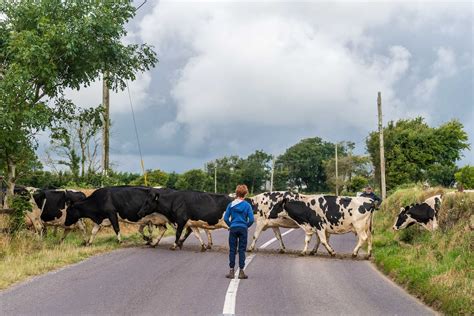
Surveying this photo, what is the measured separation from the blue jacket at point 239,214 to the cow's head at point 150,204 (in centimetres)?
659

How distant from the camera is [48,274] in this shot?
11555 millimetres

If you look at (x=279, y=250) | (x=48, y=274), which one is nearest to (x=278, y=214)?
(x=279, y=250)

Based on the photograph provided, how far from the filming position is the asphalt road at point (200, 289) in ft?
27.9

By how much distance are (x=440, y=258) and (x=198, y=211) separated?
7310mm

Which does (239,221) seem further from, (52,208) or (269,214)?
(52,208)

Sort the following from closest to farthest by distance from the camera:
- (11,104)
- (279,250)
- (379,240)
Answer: (11,104) → (279,250) → (379,240)

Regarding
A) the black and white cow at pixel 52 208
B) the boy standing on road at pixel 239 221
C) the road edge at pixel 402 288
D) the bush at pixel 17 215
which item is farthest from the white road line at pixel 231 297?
the black and white cow at pixel 52 208

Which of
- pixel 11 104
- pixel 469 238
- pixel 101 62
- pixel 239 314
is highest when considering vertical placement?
pixel 101 62

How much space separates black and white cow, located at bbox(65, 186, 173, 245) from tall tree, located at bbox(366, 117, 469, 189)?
4429cm

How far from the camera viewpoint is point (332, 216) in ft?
55.3

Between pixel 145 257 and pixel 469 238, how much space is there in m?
7.93

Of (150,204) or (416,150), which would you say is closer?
(150,204)

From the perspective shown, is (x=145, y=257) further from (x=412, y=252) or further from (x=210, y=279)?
(x=412, y=252)

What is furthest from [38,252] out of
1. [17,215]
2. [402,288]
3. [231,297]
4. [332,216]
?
[402,288]
